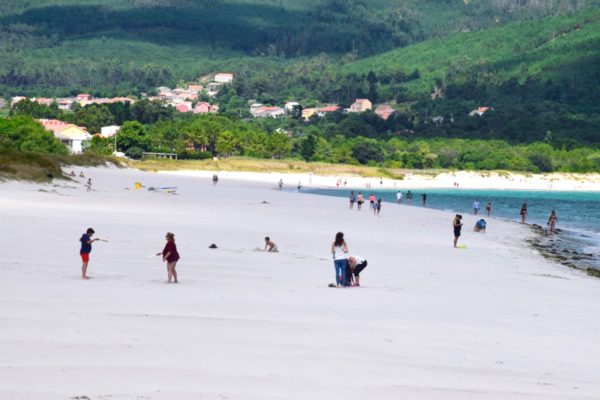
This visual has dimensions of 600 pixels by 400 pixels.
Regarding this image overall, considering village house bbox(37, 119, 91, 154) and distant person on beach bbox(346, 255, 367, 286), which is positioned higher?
village house bbox(37, 119, 91, 154)

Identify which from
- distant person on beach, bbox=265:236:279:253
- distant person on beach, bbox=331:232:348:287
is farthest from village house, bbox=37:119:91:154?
distant person on beach, bbox=331:232:348:287

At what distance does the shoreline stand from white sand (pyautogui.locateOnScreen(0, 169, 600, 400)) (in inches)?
3280

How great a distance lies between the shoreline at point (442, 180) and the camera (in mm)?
113562

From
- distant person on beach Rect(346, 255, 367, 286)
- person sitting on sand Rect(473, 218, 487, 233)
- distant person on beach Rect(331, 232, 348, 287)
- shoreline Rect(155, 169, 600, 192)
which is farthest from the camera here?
shoreline Rect(155, 169, 600, 192)

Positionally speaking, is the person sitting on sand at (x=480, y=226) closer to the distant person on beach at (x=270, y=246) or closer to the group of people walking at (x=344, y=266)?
the distant person on beach at (x=270, y=246)

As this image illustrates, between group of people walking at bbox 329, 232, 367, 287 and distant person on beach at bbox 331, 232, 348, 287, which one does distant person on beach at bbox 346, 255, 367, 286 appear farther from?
distant person on beach at bbox 331, 232, 348, 287

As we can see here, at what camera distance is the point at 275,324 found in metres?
14.9

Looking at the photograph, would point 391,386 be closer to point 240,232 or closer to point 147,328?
point 147,328

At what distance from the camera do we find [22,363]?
11.3 m

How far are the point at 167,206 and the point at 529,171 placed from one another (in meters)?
113

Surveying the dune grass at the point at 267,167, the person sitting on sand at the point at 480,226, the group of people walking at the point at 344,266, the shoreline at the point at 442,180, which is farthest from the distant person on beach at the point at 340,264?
the dune grass at the point at 267,167

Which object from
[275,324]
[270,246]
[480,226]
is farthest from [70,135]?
[275,324]

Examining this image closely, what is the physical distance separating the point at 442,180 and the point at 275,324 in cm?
12249

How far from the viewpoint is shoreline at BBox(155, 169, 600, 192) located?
4471 inches
